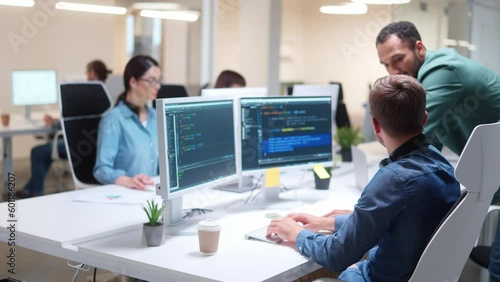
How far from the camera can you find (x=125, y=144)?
355cm

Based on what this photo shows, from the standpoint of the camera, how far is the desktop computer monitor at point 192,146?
226 cm

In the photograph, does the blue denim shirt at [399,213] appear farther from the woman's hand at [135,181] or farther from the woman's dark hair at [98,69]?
the woman's dark hair at [98,69]

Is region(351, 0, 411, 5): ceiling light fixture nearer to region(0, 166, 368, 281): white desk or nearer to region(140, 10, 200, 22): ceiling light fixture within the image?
region(140, 10, 200, 22): ceiling light fixture

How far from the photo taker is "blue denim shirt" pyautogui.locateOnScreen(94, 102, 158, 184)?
11.3ft

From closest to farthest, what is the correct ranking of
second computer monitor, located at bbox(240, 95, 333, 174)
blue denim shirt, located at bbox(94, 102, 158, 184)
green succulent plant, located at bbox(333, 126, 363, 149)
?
second computer monitor, located at bbox(240, 95, 333, 174) → blue denim shirt, located at bbox(94, 102, 158, 184) → green succulent plant, located at bbox(333, 126, 363, 149)

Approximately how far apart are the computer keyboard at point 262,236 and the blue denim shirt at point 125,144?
1275mm

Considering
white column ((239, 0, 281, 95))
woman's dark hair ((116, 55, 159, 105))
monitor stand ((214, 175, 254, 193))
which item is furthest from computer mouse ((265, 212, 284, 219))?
white column ((239, 0, 281, 95))

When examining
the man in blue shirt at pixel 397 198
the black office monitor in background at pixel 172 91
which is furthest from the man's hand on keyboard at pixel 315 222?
the black office monitor in background at pixel 172 91

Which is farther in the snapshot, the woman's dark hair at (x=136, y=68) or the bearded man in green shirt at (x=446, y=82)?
the woman's dark hair at (x=136, y=68)

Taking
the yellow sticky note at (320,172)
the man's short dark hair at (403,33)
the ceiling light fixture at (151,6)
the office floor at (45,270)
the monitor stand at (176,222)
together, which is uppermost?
the ceiling light fixture at (151,6)

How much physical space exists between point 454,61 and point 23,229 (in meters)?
2.04

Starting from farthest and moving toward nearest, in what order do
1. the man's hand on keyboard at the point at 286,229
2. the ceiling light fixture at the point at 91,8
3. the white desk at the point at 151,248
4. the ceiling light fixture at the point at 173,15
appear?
the ceiling light fixture at the point at 173,15 → the ceiling light fixture at the point at 91,8 → the man's hand on keyboard at the point at 286,229 → the white desk at the point at 151,248

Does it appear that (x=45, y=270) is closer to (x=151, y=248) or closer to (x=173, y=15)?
(x=151, y=248)

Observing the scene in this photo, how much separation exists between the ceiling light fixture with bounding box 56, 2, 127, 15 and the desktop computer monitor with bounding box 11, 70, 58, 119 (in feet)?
5.06
